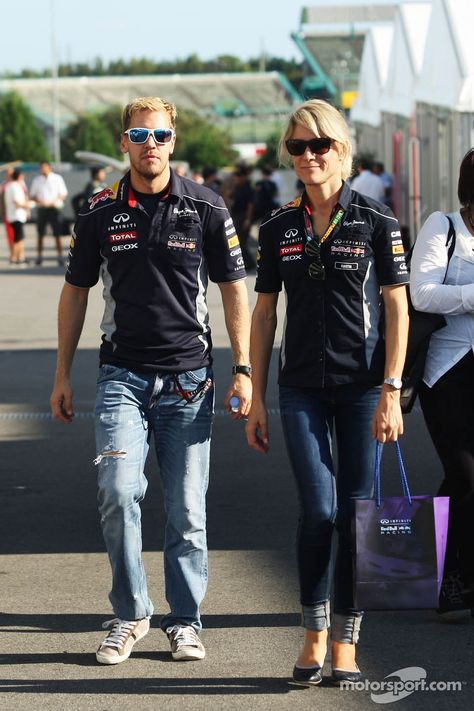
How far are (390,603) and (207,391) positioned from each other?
3.38ft

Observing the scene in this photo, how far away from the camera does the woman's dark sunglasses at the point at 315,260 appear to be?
4.68m

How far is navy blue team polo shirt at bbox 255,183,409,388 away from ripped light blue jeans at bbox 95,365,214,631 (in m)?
0.48

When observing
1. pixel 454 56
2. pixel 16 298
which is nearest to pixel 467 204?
pixel 454 56

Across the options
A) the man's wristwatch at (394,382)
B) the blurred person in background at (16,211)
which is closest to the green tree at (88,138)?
the blurred person in background at (16,211)

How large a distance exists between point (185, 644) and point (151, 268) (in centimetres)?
134

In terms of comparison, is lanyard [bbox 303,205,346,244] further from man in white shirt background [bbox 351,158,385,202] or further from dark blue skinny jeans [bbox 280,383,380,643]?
man in white shirt background [bbox 351,158,385,202]

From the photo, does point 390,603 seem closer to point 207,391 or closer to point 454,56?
point 207,391

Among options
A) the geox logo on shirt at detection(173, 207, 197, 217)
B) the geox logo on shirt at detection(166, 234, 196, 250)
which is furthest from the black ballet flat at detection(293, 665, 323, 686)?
the geox logo on shirt at detection(173, 207, 197, 217)

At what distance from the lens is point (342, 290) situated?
4.71 metres

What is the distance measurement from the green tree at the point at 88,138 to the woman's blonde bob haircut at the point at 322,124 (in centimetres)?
10570

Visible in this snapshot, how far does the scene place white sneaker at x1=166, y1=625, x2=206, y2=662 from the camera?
Answer: 5.05m

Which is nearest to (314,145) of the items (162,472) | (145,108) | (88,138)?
(145,108)

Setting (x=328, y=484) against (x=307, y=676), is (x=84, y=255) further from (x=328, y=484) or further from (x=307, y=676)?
(x=307, y=676)

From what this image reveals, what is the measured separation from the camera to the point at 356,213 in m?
4.73
